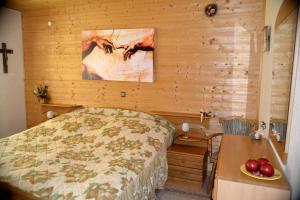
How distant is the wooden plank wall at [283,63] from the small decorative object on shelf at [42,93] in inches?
137

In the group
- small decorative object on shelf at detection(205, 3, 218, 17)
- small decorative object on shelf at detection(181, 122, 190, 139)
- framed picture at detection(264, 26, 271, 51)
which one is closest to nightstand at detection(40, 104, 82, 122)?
small decorative object on shelf at detection(181, 122, 190, 139)

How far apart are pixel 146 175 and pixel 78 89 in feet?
7.09

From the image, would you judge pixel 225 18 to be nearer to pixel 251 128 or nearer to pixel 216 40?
pixel 216 40

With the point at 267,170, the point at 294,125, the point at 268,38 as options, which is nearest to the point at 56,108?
the point at 268,38

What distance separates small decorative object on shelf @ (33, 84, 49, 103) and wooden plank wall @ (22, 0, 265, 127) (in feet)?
0.34

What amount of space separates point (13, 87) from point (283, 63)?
4.04m

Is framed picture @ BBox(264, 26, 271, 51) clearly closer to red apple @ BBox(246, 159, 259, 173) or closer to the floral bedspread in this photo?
red apple @ BBox(246, 159, 259, 173)

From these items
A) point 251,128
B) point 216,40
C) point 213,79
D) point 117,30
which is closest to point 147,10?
point 117,30

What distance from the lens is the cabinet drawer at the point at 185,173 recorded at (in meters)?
2.61

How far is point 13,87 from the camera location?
3.88m

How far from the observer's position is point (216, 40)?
→ 2824mm

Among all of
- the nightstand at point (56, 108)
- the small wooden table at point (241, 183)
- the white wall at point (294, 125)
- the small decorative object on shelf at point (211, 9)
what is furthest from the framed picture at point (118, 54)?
the white wall at point (294, 125)

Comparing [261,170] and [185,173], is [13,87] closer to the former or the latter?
[185,173]

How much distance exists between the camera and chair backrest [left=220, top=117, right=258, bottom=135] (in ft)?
8.87
